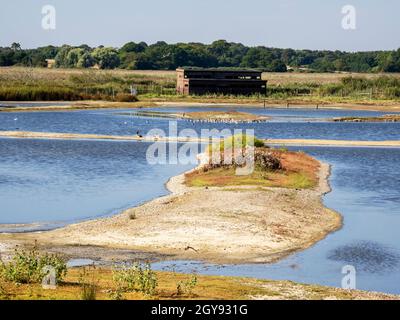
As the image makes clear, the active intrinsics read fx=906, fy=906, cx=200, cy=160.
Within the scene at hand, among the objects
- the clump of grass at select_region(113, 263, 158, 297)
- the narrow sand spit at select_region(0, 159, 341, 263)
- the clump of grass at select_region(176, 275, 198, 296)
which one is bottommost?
the narrow sand spit at select_region(0, 159, 341, 263)

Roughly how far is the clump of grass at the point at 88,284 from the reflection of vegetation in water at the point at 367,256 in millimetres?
10299

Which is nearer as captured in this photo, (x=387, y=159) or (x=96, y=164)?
(x=96, y=164)

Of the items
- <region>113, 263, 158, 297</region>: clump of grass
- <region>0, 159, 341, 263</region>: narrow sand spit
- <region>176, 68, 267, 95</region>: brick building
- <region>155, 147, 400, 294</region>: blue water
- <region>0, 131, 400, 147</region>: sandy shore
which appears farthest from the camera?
<region>176, 68, 267, 95</region>: brick building

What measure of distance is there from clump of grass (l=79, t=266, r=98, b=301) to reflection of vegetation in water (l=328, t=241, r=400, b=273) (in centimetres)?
1030

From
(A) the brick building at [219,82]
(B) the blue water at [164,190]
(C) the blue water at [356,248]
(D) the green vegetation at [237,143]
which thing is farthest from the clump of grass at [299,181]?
(A) the brick building at [219,82]

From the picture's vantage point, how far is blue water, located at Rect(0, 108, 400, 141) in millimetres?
101625

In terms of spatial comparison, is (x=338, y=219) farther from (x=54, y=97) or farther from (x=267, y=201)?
(x=54, y=97)

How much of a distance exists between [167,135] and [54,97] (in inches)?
2706

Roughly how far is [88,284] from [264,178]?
29921 millimetres

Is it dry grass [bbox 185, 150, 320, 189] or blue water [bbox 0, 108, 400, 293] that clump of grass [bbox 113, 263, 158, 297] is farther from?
dry grass [bbox 185, 150, 320, 189]

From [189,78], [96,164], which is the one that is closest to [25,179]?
[96,164]

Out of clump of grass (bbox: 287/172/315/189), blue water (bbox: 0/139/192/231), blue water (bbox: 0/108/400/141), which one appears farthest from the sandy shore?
clump of grass (bbox: 287/172/315/189)

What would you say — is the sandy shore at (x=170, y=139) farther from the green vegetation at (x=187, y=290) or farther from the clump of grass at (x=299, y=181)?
the green vegetation at (x=187, y=290)
